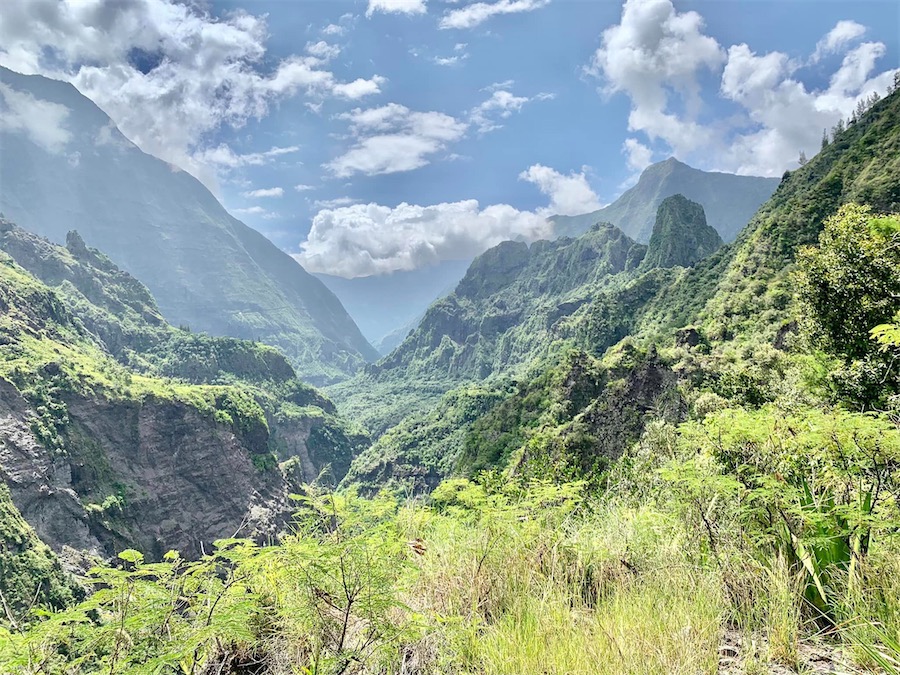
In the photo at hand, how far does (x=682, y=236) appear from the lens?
168 meters

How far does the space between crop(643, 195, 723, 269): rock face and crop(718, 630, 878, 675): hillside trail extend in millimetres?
181259

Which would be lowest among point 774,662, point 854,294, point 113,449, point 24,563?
point 24,563

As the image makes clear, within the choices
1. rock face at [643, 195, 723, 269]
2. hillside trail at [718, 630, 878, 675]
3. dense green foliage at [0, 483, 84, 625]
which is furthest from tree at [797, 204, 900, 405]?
rock face at [643, 195, 723, 269]

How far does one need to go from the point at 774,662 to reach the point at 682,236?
18832 centimetres

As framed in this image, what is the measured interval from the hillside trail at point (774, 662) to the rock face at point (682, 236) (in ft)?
595

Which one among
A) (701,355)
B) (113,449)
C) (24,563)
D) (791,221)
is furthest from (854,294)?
(113,449)

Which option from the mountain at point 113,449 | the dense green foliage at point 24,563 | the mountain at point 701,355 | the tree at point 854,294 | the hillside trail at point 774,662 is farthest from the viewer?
the mountain at point 113,449

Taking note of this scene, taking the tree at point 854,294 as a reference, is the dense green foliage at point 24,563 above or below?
below

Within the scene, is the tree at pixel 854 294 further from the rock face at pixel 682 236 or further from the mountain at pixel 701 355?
the rock face at pixel 682 236

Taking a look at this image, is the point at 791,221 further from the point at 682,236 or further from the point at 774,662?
the point at 682,236

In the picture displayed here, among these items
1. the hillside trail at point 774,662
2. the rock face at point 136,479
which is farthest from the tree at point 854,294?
the rock face at point 136,479

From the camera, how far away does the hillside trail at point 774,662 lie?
2588 mm

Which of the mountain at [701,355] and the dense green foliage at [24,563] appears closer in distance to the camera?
the mountain at [701,355]

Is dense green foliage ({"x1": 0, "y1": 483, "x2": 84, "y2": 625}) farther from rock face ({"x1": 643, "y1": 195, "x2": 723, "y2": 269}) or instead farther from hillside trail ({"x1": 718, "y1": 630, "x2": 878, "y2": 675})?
rock face ({"x1": 643, "y1": 195, "x2": 723, "y2": 269})
